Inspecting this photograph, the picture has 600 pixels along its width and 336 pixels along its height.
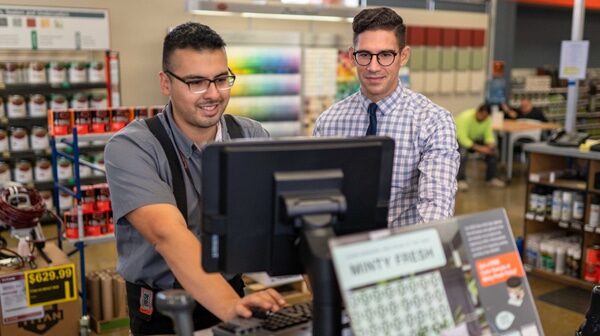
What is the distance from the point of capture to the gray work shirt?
1.78m

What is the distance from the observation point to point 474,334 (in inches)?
52.1

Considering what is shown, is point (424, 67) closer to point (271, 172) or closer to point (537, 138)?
point (537, 138)

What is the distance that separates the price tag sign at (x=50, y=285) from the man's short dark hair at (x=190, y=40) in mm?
2494

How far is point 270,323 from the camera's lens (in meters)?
1.46

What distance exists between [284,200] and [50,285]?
310 cm

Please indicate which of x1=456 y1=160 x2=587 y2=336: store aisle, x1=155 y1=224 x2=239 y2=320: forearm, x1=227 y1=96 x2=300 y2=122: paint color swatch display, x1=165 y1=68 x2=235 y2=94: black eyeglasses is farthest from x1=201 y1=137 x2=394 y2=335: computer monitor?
x1=227 y1=96 x2=300 y2=122: paint color swatch display

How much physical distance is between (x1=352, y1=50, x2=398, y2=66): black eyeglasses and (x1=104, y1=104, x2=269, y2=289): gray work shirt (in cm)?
68

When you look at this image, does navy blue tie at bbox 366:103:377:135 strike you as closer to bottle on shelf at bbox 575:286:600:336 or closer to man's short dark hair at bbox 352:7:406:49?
man's short dark hair at bbox 352:7:406:49

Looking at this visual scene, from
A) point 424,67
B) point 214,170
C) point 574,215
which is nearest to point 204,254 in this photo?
point 214,170

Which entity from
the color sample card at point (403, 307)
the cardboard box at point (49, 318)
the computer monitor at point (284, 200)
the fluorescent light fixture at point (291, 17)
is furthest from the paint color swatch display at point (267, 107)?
the color sample card at point (403, 307)

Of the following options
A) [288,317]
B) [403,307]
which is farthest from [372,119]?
[403,307]

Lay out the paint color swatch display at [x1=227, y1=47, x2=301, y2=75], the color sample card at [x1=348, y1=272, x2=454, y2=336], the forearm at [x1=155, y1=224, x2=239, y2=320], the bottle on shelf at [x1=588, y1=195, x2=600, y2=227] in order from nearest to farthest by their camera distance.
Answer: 1. the color sample card at [x1=348, y1=272, x2=454, y2=336]
2. the forearm at [x1=155, y1=224, x2=239, y2=320]
3. the bottle on shelf at [x1=588, y1=195, x2=600, y2=227]
4. the paint color swatch display at [x1=227, y1=47, x2=301, y2=75]

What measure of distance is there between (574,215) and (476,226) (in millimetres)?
4411

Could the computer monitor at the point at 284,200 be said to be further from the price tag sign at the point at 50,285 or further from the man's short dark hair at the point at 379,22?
the price tag sign at the point at 50,285
